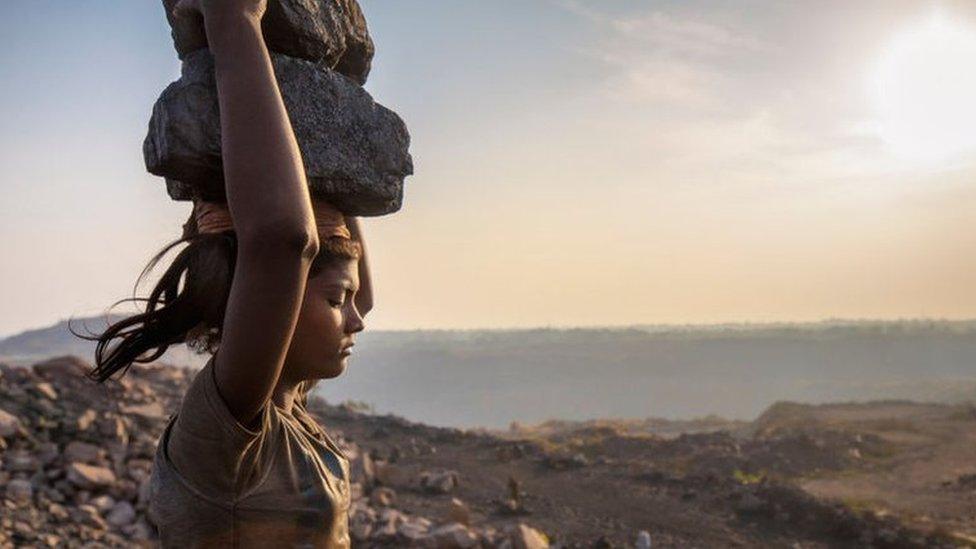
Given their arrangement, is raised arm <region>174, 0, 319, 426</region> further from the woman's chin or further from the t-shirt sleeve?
the woman's chin

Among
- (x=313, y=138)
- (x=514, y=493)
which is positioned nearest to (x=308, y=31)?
(x=313, y=138)

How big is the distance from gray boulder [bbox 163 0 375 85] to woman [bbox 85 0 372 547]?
0.50 feet

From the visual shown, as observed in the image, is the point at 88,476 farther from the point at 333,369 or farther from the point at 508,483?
the point at 333,369

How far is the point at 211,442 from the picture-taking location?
58.0 inches

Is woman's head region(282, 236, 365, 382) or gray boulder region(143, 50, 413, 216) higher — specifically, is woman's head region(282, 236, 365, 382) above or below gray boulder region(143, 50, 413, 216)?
below

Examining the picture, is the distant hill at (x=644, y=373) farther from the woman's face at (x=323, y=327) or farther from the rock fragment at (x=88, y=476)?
the woman's face at (x=323, y=327)

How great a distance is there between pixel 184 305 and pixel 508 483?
33.8 ft

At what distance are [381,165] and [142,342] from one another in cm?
68

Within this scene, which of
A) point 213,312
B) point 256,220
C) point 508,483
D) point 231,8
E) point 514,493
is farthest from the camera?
point 508,483

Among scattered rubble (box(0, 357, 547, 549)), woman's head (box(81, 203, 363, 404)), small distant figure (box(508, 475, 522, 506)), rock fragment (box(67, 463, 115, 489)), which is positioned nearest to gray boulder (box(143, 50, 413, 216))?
woman's head (box(81, 203, 363, 404))

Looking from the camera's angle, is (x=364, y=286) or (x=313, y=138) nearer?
(x=313, y=138)

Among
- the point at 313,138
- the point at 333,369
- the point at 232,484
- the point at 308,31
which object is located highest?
the point at 308,31

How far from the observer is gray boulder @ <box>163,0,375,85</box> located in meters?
1.79

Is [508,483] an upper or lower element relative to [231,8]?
lower
